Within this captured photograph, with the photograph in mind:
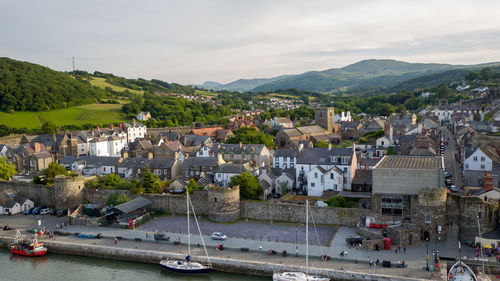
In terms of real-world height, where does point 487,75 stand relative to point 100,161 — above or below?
above

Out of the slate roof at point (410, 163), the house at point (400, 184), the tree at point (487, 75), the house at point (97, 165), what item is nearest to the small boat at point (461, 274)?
the house at point (400, 184)

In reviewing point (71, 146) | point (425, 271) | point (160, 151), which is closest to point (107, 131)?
point (71, 146)

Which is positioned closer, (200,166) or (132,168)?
(200,166)

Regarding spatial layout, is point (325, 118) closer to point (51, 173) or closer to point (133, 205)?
point (51, 173)

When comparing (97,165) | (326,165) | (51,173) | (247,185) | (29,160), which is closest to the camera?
(247,185)

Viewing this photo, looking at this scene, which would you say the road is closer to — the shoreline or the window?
the window

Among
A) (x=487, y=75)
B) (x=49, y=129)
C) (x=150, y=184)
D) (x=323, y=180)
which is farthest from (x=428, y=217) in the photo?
(x=487, y=75)

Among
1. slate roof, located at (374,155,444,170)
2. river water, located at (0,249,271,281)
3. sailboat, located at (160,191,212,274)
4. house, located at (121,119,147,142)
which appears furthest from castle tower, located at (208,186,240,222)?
house, located at (121,119,147,142)
